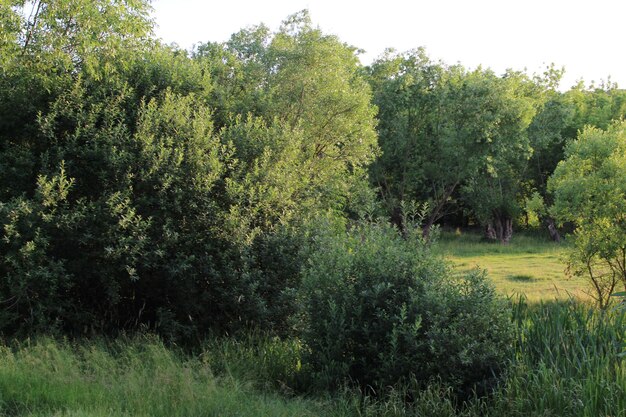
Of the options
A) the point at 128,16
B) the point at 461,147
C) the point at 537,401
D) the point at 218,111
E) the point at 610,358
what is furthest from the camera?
the point at 461,147

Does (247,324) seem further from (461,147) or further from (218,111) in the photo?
(461,147)

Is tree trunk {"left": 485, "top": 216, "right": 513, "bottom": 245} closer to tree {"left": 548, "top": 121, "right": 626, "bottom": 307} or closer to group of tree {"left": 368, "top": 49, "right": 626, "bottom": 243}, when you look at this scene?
group of tree {"left": 368, "top": 49, "right": 626, "bottom": 243}

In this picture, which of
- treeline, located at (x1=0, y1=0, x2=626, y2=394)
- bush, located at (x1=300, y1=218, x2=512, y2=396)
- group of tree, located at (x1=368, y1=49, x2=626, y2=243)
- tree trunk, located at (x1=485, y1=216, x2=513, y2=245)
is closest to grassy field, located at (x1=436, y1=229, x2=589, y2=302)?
tree trunk, located at (x1=485, y1=216, x2=513, y2=245)

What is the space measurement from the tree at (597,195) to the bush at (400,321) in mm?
8139

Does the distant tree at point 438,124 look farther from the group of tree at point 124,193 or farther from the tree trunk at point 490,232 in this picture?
the group of tree at point 124,193

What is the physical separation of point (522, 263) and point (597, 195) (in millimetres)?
12235

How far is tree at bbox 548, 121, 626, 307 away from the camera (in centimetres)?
1375

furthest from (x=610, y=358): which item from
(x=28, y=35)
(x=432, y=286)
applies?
(x=28, y=35)

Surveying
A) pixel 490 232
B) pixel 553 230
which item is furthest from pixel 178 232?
pixel 490 232

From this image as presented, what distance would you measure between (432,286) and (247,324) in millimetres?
3380

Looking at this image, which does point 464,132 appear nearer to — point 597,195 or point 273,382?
point 597,195

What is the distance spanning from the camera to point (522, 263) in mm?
25578

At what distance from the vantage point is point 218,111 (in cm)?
1169

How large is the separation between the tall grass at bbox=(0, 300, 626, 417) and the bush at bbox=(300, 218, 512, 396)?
0.24 m
